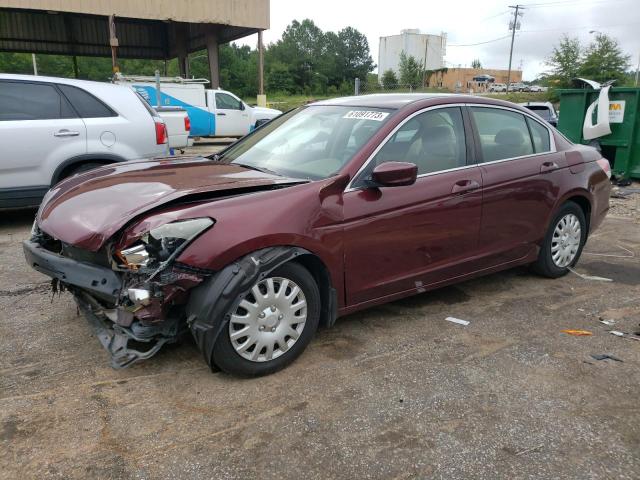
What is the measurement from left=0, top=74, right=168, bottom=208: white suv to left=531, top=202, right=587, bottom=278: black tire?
4.74 metres

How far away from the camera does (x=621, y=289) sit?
4.84 meters

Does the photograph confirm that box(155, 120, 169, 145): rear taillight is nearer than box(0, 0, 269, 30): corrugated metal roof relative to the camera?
Yes

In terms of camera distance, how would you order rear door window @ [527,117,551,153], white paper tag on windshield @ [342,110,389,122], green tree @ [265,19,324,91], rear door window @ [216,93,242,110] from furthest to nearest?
green tree @ [265,19,324,91] < rear door window @ [216,93,242,110] < rear door window @ [527,117,551,153] < white paper tag on windshield @ [342,110,389,122]

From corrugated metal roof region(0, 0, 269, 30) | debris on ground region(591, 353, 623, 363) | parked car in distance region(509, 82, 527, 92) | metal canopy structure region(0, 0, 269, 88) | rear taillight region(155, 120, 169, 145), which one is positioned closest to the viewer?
debris on ground region(591, 353, 623, 363)

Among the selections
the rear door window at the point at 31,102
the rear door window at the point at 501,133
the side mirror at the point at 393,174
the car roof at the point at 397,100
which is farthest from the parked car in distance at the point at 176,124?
the side mirror at the point at 393,174

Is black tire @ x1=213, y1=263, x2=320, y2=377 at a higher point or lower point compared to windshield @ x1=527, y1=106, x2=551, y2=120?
lower

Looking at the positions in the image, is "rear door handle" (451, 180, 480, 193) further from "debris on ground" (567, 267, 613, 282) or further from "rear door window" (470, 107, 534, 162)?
"debris on ground" (567, 267, 613, 282)

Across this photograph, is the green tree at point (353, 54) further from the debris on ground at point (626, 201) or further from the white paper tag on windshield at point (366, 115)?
the white paper tag on windshield at point (366, 115)

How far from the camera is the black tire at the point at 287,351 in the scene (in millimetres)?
2967

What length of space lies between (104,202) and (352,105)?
1974 mm

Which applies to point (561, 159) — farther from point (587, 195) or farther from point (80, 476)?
point (80, 476)

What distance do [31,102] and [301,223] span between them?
4.75m

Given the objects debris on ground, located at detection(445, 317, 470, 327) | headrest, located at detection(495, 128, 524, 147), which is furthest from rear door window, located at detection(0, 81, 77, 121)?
debris on ground, located at detection(445, 317, 470, 327)

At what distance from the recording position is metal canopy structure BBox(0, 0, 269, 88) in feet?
59.4
